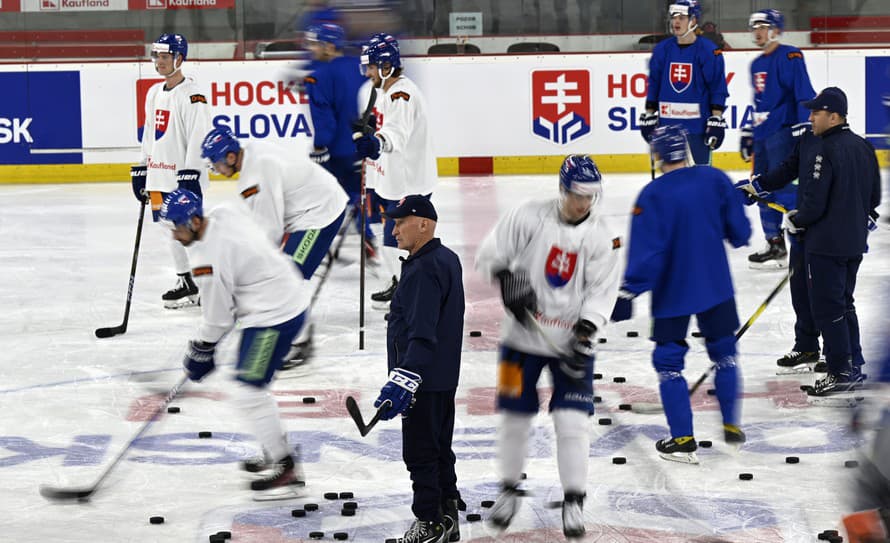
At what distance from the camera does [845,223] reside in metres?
6.03

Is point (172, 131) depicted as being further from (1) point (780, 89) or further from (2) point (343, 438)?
(1) point (780, 89)

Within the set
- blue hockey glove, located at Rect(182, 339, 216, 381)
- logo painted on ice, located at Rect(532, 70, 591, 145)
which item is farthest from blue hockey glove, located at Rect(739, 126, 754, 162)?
blue hockey glove, located at Rect(182, 339, 216, 381)

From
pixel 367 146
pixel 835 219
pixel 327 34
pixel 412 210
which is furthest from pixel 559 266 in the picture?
pixel 327 34

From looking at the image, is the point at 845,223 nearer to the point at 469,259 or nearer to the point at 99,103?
the point at 469,259

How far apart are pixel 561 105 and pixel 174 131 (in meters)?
6.64

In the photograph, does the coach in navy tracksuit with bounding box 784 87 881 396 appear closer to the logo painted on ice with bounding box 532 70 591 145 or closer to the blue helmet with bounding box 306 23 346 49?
the blue helmet with bounding box 306 23 346 49

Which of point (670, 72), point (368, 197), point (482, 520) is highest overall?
point (670, 72)

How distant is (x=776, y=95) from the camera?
29.4 feet

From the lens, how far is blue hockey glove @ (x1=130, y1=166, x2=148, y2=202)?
8141 millimetres

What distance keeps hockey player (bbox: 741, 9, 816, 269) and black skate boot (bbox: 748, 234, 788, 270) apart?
293mm

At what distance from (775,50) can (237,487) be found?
17.3 ft

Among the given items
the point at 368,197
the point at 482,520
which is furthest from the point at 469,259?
the point at 482,520

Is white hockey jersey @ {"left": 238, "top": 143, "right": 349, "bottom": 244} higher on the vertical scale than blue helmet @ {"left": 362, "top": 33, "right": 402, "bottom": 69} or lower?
lower

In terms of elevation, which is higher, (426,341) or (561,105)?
(561,105)
